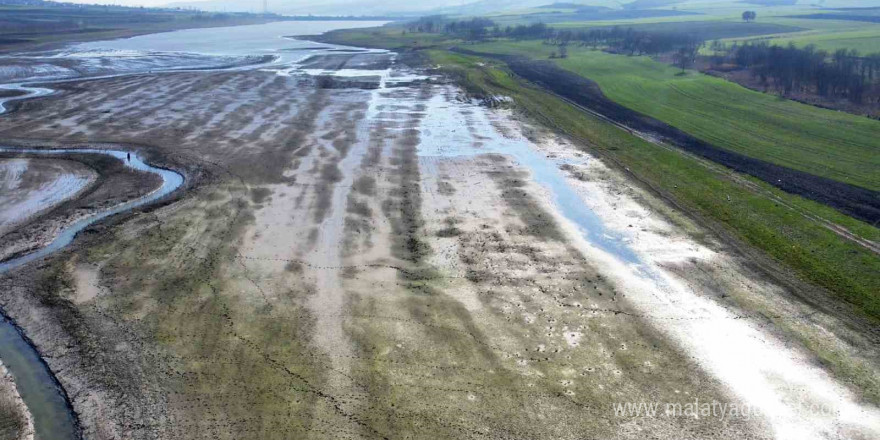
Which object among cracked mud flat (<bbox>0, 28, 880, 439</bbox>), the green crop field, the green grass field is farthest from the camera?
the green crop field

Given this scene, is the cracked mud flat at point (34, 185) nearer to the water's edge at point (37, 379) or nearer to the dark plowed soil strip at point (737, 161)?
the water's edge at point (37, 379)

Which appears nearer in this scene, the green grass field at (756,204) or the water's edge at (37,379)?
the water's edge at (37,379)

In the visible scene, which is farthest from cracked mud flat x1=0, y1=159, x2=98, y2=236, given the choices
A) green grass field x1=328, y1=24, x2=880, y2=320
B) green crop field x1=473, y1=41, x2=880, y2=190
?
green crop field x1=473, y1=41, x2=880, y2=190

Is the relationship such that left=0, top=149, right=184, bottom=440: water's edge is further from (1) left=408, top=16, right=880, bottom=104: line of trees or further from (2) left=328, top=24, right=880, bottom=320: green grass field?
(1) left=408, top=16, right=880, bottom=104: line of trees

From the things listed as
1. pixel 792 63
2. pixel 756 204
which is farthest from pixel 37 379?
pixel 792 63

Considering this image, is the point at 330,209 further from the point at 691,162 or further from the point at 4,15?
the point at 4,15

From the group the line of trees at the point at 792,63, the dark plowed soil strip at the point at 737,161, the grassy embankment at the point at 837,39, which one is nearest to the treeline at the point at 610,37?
the line of trees at the point at 792,63

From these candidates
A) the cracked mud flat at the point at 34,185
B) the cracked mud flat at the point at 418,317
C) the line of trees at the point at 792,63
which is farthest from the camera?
the line of trees at the point at 792,63

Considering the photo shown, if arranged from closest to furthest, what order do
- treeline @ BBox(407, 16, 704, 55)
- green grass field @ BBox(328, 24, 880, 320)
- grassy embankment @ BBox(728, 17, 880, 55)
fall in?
green grass field @ BBox(328, 24, 880, 320) → grassy embankment @ BBox(728, 17, 880, 55) → treeline @ BBox(407, 16, 704, 55)
